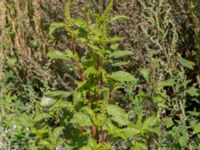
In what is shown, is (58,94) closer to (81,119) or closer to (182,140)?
(81,119)

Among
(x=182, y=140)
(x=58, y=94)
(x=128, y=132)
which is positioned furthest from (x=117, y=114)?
(x=182, y=140)

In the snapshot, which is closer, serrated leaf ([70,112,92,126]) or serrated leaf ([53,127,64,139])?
serrated leaf ([70,112,92,126])

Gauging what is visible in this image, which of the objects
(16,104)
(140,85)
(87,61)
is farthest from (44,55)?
(87,61)


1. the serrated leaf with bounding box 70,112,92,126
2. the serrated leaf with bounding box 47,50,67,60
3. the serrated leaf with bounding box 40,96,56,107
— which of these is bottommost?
the serrated leaf with bounding box 70,112,92,126

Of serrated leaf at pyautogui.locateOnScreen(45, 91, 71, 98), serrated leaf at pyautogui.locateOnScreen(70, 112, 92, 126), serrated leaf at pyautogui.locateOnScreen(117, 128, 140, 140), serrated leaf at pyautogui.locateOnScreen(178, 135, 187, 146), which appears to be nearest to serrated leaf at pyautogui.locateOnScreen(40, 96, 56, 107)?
serrated leaf at pyautogui.locateOnScreen(45, 91, 71, 98)

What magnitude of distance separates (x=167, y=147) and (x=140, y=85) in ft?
2.01

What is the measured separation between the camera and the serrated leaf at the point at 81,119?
2.19 meters

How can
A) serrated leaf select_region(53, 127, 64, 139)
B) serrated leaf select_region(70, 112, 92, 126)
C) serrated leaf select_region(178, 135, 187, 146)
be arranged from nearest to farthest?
serrated leaf select_region(70, 112, 92, 126)
serrated leaf select_region(53, 127, 64, 139)
serrated leaf select_region(178, 135, 187, 146)

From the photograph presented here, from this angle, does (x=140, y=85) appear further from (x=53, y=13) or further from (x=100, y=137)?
(x=100, y=137)

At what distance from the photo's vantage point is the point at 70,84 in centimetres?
390

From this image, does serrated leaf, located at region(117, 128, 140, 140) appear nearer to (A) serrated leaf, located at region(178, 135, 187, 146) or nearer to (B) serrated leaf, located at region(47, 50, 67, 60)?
(B) serrated leaf, located at region(47, 50, 67, 60)

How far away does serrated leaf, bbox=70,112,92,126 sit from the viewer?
219cm

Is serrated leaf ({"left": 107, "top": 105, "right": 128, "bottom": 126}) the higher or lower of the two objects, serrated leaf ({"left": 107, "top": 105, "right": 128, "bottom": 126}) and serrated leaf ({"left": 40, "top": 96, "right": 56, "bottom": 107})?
the lower

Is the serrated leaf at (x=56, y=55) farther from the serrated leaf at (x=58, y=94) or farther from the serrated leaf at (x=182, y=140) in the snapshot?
the serrated leaf at (x=182, y=140)
